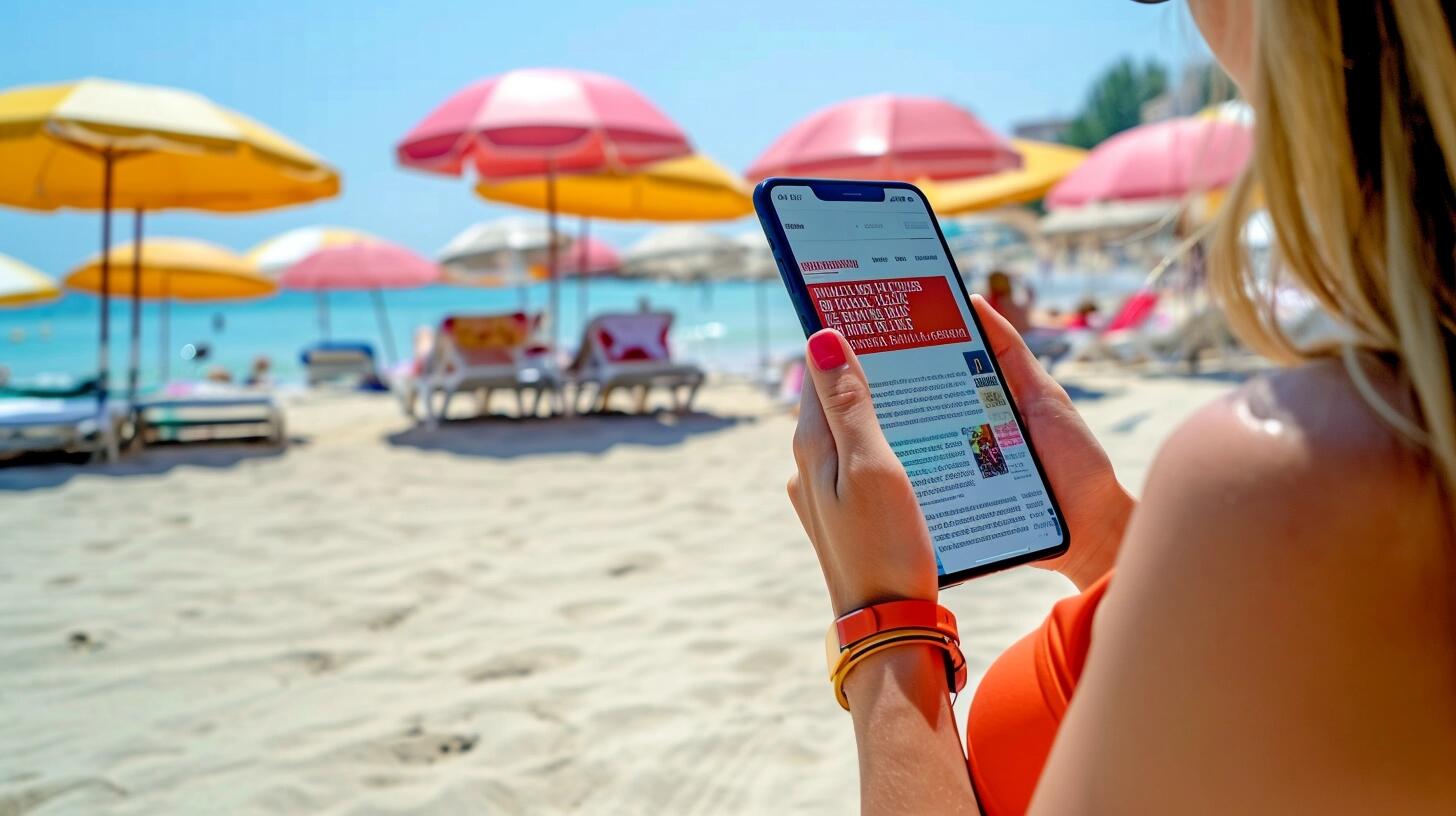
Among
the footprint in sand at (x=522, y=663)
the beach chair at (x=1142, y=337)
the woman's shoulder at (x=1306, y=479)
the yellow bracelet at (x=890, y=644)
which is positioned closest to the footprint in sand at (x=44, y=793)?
the footprint in sand at (x=522, y=663)

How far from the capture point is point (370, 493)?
5.76 metres

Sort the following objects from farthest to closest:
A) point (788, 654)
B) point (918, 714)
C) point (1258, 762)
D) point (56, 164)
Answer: point (56, 164) < point (788, 654) < point (918, 714) < point (1258, 762)

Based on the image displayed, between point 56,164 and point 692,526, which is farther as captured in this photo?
point 56,164

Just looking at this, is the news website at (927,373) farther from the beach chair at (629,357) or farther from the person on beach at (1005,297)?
the person on beach at (1005,297)

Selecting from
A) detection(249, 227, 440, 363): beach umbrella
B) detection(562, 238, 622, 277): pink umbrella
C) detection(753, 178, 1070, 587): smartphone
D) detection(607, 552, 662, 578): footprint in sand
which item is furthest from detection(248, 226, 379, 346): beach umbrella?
detection(753, 178, 1070, 587): smartphone

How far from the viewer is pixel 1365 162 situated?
67 cm

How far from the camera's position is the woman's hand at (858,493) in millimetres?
970

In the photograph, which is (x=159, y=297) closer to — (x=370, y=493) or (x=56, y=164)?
(x=56, y=164)

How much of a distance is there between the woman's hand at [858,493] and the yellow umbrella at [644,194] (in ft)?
33.7

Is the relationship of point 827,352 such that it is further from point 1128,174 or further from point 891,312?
point 1128,174

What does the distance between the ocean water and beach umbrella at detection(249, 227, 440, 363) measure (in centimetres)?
346

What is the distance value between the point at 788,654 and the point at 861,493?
221 cm

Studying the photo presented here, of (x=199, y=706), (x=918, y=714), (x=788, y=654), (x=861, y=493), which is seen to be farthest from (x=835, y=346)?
(x=199, y=706)

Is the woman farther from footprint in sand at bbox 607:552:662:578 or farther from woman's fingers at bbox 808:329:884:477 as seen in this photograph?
footprint in sand at bbox 607:552:662:578
